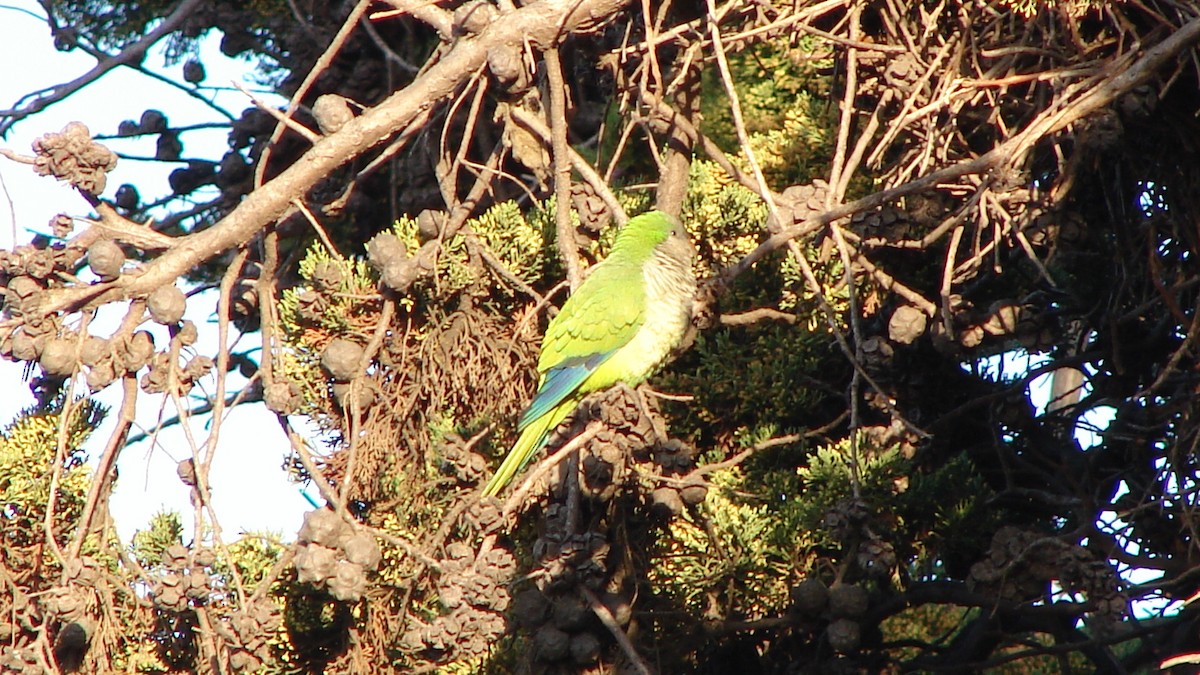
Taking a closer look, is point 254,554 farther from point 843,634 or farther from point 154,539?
point 843,634

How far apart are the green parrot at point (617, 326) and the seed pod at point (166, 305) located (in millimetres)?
887

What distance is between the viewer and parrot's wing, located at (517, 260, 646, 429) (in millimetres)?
3215

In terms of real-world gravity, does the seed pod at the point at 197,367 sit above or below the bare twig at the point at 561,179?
below

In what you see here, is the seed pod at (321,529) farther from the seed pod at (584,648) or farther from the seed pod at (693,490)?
the seed pod at (693,490)

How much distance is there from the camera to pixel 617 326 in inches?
135

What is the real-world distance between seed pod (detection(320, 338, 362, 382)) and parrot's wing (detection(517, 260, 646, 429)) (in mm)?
463

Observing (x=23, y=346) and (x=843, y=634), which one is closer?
(x=23, y=346)

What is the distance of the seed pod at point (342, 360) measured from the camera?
294 centimetres

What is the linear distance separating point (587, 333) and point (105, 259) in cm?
125

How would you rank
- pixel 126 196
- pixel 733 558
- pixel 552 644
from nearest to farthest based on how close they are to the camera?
pixel 552 644
pixel 733 558
pixel 126 196

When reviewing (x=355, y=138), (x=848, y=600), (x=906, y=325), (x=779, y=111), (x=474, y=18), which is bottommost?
(x=848, y=600)

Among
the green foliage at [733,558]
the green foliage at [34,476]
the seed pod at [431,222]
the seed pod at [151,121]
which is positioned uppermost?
the seed pod at [151,121]

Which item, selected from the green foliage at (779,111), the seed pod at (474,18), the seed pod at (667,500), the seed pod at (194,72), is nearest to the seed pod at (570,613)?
the seed pod at (667,500)

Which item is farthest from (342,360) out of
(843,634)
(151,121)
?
(151,121)
